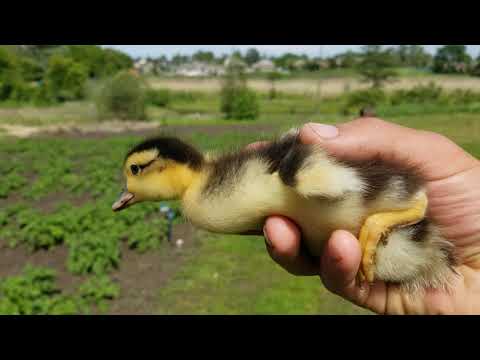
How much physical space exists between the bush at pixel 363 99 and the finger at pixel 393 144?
17.2 meters

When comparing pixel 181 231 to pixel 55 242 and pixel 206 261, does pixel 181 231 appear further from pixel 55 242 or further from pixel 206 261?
pixel 55 242

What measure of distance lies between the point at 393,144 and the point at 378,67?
23696mm

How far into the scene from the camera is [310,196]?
139 centimetres

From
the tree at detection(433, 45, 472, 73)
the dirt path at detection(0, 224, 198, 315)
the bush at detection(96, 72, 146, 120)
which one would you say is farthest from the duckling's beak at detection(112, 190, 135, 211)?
the bush at detection(96, 72, 146, 120)

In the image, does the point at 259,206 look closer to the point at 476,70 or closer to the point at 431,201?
the point at 431,201

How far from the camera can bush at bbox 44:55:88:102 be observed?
81.9 ft

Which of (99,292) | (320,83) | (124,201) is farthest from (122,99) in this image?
(124,201)

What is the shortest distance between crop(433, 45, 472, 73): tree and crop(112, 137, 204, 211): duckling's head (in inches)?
610

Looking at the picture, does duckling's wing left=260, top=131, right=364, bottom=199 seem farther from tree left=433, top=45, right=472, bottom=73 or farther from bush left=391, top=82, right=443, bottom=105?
bush left=391, top=82, right=443, bottom=105

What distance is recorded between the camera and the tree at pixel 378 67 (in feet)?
75.5

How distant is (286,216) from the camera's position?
158cm

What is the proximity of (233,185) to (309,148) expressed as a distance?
12.1 inches

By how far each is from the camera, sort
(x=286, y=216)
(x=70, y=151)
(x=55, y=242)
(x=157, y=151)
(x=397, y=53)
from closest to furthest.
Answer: (x=286, y=216), (x=157, y=151), (x=55, y=242), (x=70, y=151), (x=397, y=53)

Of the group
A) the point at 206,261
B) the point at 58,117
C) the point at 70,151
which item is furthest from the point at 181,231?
the point at 58,117
